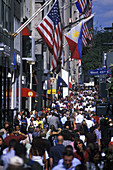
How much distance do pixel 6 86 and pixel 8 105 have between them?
4.64 ft

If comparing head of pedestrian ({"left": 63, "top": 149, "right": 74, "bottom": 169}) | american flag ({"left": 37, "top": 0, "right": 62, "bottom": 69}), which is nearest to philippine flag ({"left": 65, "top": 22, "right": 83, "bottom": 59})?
american flag ({"left": 37, "top": 0, "right": 62, "bottom": 69})

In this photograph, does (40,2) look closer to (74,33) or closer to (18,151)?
(74,33)

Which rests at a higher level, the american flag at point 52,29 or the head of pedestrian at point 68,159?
the american flag at point 52,29

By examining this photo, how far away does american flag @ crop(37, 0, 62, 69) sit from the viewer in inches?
1035

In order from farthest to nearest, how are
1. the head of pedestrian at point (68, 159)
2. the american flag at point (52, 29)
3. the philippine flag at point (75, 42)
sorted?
the philippine flag at point (75, 42), the american flag at point (52, 29), the head of pedestrian at point (68, 159)

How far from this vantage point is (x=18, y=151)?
9133 millimetres

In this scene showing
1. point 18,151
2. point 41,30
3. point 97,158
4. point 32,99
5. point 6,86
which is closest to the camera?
point 18,151

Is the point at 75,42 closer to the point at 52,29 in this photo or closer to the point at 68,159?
the point at 52,29

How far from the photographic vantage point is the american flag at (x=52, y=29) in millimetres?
26281

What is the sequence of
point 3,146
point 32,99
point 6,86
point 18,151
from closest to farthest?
point 18,151, point 3,146, point 6,86, point 32,99

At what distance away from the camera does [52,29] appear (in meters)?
26.5

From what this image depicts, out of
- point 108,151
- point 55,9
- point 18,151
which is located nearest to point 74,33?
point 55,9

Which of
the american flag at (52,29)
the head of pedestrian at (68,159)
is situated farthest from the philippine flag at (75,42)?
the head of pedestrian at (68,159)

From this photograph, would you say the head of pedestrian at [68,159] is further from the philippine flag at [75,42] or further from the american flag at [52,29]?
the philippine flag at [75,42]
